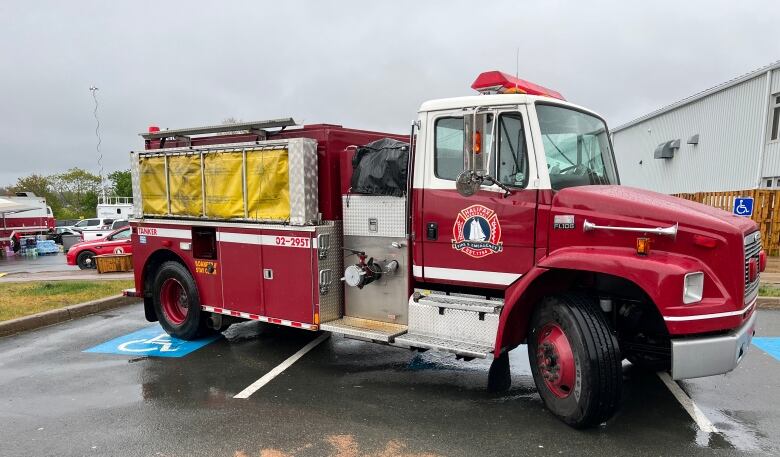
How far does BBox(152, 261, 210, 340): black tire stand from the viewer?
22.1 feet

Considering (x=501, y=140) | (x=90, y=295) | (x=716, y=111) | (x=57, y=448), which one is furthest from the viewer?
(x=716, y=111)

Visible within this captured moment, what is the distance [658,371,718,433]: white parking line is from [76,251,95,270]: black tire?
52.3ft

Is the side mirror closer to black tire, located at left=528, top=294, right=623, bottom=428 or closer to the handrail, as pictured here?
the handrail

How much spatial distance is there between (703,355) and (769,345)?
145 inches

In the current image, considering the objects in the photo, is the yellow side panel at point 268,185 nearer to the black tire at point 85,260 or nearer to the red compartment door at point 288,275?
the red compartment door at point 288,275

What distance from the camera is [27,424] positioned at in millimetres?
4453

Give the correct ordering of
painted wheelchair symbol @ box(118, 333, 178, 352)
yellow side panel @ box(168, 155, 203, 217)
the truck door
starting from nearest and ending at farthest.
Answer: the truck door
yellow side panel @ box(168, 155, 203, 217)
painted wheelchair symbol @ box(118, 333, 178, 352)

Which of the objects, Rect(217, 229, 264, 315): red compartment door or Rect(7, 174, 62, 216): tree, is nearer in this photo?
Rect(217, 229, 264, 315): red compartment door

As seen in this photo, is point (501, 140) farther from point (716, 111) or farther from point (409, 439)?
point (716, 111)

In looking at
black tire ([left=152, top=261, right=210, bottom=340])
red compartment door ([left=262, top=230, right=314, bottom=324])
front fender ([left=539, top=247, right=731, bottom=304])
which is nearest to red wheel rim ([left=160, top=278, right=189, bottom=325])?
black tire ([left=152, top=261, right=210, bottom=340])

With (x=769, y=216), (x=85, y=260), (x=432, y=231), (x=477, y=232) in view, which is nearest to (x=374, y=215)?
(x=432, y=231)

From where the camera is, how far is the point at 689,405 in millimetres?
4582

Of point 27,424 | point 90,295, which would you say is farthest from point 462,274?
point 90,295

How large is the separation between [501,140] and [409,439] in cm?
254
